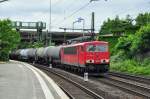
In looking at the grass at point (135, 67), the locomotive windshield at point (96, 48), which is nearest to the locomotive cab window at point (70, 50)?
the locomotive windshield at point (96, 48)

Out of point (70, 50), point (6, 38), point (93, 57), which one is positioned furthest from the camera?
point (6, 38)

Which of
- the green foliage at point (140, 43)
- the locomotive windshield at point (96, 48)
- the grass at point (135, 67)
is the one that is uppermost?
the green foliage at point (140, 43)

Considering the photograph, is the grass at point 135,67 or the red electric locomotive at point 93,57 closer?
the red electric locomotive at point 93,57

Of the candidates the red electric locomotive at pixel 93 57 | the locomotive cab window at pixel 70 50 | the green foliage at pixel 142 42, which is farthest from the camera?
the green foliage at pixel 142 42

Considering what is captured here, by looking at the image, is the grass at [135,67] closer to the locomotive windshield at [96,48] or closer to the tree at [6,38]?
the locomotive windshield at [96,48]

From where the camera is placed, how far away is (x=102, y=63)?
132 ft

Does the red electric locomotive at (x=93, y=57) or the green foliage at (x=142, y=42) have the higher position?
the green foliage at (x=142, y=42)

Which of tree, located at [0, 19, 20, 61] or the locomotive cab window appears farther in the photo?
tree, located at [0, 19, 20, 61]

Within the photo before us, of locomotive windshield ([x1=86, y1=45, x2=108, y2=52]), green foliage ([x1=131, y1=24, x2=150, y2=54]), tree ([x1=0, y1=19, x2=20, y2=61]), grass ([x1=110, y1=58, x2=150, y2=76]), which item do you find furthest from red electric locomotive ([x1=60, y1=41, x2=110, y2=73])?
tree ([x1=0, y1=19, x2=20, y2=61])

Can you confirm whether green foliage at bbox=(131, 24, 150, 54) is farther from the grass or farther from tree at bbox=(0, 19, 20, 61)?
tree at bbox=(0, 19, 20, 61)

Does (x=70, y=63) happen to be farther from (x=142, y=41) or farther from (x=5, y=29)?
(x=5, y=29)

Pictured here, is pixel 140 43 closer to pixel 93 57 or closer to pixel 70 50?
pixel 70 50

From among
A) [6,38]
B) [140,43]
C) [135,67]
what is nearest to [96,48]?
[135,67]

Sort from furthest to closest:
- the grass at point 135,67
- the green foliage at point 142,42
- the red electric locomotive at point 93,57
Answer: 1. the green foliage at point 142,42
2. the grass at point 135,67
3. the red electric locomotive at point 93,57
